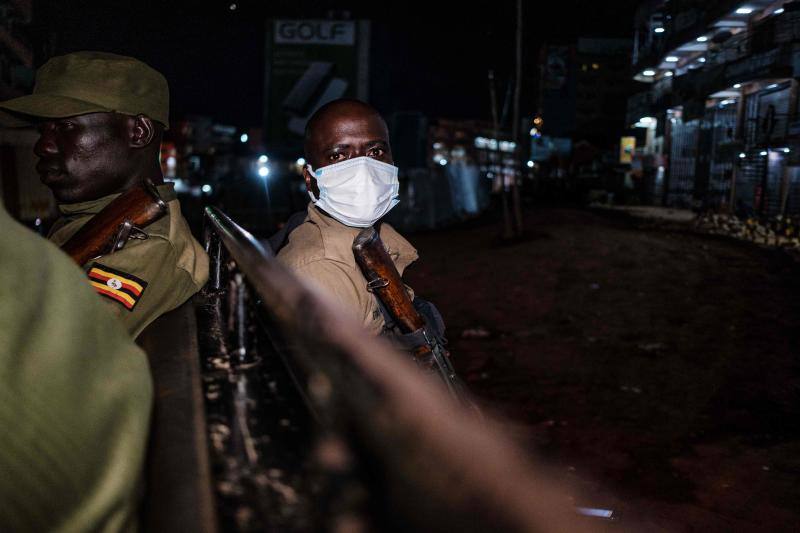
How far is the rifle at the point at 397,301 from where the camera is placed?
7.43ft

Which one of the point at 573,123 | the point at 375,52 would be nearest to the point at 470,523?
the point at 375,52

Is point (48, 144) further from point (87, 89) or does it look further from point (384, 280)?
point (384, 280)

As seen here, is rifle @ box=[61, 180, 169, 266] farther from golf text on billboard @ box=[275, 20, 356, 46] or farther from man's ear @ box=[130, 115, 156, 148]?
golf text on billboard @ box=[275, 20, 356, 46]


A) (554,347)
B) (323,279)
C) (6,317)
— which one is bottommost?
(554,347)

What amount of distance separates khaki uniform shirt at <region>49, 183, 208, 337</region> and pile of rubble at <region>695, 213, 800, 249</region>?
15.5 m

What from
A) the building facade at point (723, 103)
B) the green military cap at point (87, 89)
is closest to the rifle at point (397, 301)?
the green military cap at point (87, 89)

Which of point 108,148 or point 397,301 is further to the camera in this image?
point 397,301

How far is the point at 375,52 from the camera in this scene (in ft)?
113

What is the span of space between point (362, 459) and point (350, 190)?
214cm

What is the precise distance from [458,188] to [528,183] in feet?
55.7

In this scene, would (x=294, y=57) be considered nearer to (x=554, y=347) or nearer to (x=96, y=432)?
Answer: (x=554, y=347)

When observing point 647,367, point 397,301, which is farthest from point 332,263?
point 647,367

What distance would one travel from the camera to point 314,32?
31.4 metres

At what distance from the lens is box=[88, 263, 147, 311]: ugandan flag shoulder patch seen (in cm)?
167
